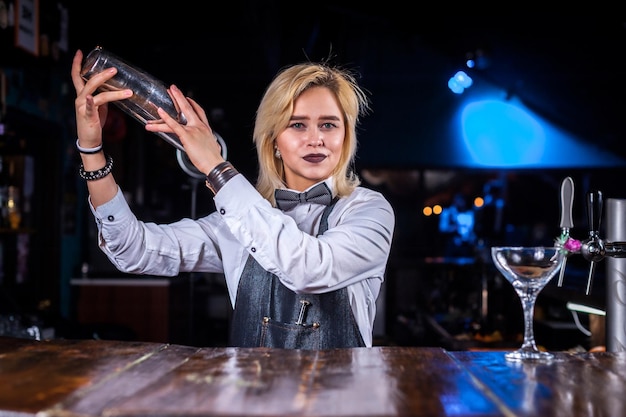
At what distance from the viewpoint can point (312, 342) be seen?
1.81 meters

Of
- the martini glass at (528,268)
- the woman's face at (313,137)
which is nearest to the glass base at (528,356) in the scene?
the martini glass at (528,268)

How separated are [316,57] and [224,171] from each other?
4249mm

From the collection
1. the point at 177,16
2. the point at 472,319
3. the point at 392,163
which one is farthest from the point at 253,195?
the point at 392,163

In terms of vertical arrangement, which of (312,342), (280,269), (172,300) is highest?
(280,269)

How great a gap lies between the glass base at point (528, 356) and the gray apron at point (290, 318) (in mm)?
512

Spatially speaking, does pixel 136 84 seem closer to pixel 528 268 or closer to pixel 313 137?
pixel 313 137

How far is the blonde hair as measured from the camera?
6.62 feet

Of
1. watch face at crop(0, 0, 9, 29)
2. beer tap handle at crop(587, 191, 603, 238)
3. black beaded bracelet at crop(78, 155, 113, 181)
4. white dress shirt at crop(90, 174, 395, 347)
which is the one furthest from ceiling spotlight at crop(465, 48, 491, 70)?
black beaded bracelet at crop(78, 155, 113, 181)

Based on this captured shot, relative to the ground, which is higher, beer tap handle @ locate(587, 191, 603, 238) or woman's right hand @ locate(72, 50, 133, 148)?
woman's right hand @ locate(72, 50, 133, 148)

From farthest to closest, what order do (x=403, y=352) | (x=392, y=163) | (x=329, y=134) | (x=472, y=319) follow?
1. (x=392, y=163)
2. (x=472, y=319)
3. (x=329, y=134)
4. (x=403, y=352)

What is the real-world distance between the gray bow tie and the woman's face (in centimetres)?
5

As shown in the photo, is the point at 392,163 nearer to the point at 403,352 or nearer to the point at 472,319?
the point at 472,319

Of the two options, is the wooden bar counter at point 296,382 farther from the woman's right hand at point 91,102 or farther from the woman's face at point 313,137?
the woman's face at point 313,137

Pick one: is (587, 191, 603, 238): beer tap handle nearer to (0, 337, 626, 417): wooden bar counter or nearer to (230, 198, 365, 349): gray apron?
(0, 337, 626, 417): wooden bar counter
